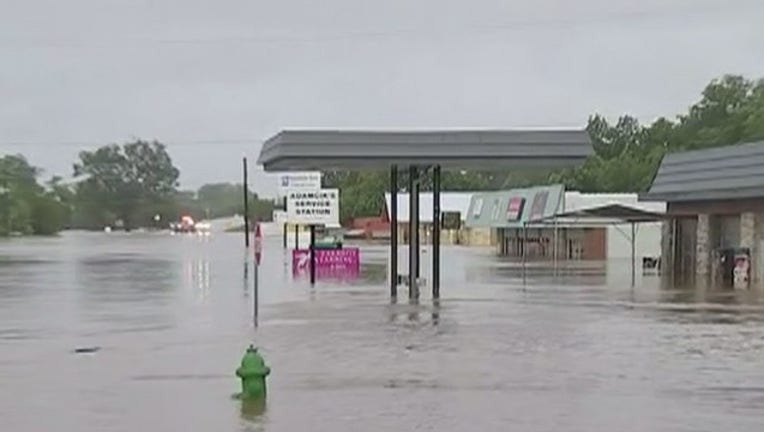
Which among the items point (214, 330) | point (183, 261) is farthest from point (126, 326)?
point (183, 261)

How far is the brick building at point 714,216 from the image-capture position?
3916 cm

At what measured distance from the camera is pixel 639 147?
396 ft

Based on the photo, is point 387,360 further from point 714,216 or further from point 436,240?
point 714,216

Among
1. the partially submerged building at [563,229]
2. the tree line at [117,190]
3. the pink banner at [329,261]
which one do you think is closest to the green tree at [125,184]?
the tree line at [117,190]

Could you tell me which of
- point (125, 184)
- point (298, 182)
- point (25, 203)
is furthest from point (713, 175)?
point (125, 184)

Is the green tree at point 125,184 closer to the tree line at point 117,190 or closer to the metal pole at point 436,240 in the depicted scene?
the tree line at point 117,190

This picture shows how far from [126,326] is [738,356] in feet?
35.4

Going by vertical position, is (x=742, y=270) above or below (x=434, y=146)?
below

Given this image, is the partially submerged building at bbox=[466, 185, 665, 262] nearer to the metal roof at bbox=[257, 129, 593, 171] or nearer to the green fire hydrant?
the metal roof at bbox=[257, 129, 593, 171]

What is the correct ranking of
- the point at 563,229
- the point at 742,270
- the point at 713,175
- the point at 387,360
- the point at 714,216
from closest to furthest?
1. the point at 387,360
2. the point at 742,270
3. the point at 713,175
4. the point at 714,216
5. the point at 563,229

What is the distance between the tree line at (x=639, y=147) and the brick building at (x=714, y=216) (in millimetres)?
48913

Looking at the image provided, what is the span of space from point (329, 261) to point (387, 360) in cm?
3382

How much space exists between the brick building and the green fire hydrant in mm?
26022

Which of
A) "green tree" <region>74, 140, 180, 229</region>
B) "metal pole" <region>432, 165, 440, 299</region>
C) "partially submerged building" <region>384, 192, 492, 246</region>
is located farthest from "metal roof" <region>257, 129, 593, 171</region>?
"green tree" <region>74, 140, 180, 229</region>
